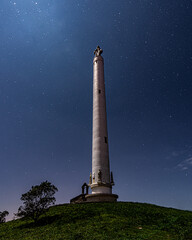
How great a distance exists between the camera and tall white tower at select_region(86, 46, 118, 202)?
28.9 meters

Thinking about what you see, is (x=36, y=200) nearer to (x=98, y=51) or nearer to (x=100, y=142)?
(x=100, y=142)

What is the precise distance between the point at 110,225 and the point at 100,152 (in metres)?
15.8

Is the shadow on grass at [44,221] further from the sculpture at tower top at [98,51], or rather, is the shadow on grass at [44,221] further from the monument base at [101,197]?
the sculpture at tower top at [98,51]

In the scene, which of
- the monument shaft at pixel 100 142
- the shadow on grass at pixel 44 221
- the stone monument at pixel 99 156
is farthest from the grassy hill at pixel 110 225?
the monument shaft at pixel 100 142

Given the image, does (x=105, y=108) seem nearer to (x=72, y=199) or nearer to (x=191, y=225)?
(x=72, y=199)

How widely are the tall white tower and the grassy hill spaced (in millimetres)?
6047

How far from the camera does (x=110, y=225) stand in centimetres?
1633

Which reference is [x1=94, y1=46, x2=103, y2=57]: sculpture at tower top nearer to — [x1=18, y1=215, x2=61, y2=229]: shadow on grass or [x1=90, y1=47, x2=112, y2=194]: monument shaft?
[x1=90, y1=47, x2=112, y2=194]: monument shaft

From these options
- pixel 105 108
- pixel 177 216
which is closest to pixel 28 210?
pixel 177 216

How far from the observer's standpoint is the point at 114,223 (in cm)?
1683

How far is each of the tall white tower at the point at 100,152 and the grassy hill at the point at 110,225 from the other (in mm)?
6047

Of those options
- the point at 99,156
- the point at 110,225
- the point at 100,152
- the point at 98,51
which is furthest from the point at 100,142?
the point at 98,51

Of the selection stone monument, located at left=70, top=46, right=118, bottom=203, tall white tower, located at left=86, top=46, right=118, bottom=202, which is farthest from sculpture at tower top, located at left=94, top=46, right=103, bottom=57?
stone monument, located at left=70, top=46, right=118, bottom=203

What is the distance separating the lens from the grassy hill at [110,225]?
47.0ft
